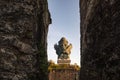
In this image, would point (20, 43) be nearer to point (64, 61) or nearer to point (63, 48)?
point (64, 61)

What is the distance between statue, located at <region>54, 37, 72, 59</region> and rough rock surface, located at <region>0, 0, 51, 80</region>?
11.6 m

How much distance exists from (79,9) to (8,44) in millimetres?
4233

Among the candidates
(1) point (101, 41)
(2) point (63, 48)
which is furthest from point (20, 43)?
(2) point (63, 48)

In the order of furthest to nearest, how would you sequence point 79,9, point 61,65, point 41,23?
1. point 61,65
2. point 79,9
3. point 41,23

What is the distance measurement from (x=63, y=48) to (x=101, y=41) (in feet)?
37.8

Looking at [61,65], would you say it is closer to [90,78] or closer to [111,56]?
[90,78]

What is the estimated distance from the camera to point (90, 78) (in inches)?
241

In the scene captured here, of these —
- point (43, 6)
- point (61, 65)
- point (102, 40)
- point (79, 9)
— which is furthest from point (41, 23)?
point (61, 65)

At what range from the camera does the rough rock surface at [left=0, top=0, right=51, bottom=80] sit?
4504 mm

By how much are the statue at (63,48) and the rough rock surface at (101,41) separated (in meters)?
9.88

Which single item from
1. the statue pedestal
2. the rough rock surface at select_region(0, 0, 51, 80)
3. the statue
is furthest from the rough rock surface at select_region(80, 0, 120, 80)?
the statue

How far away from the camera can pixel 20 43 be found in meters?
4.71

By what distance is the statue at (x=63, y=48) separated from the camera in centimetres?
1680

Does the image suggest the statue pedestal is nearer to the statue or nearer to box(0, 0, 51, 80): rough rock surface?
the statue
